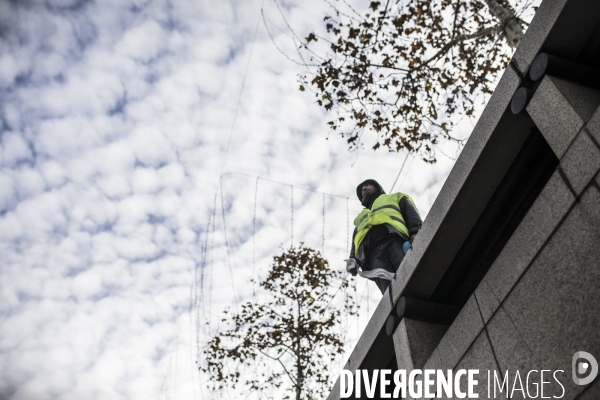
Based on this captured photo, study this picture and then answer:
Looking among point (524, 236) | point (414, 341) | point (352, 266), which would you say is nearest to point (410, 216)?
point (352, 266)

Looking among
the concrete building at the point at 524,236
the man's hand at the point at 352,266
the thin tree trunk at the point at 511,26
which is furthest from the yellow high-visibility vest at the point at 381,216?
the thin tree trunk at the point at 511,26

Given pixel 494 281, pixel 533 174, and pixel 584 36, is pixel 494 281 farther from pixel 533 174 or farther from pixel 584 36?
pixel 584 36

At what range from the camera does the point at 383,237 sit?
4.91 meters

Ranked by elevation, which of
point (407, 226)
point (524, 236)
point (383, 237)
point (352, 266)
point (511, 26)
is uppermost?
point (511, 26)

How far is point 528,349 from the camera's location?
2217mm

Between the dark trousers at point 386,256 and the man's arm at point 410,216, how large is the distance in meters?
0.20

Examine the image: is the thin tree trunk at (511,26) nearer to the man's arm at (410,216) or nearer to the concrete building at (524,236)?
the man's arm at (410,216)

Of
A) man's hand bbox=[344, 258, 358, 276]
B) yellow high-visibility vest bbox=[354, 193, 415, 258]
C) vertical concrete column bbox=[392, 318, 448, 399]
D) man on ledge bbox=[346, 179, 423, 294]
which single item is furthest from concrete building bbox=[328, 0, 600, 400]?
man's hand bbox=[344, 258, 358, 276]

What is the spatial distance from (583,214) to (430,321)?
5.44ft

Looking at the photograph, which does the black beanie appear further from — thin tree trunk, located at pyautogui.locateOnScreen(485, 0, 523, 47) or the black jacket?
thin tree trunk, located at pyautogui.locateOnScreen(485, 0, 523, 47)

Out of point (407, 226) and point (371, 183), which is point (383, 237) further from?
point (371, 183)

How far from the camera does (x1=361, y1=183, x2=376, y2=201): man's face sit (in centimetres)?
575

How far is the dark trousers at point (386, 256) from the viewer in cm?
473

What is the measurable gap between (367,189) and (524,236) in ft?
11.1
